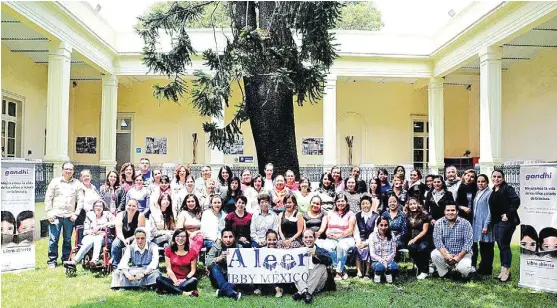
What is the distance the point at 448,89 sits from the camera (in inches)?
736

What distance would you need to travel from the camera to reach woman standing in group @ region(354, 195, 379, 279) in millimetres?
6680

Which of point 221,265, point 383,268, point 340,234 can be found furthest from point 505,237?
point 221,265

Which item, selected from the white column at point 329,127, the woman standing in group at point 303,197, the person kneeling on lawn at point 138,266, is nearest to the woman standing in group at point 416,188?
the woman standing in group at point 303,197

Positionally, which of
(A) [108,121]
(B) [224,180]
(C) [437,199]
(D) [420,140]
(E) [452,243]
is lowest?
(E) [452,243]

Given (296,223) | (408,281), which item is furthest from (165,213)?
(408,281)

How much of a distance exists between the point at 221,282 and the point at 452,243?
3.05 m

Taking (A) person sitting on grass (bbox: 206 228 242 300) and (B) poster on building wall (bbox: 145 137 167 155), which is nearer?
(A) person sitting on grass (bbox: 206 228 242 300)

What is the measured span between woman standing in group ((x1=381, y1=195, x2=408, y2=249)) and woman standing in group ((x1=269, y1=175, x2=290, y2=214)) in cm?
142

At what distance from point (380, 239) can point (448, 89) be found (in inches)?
535

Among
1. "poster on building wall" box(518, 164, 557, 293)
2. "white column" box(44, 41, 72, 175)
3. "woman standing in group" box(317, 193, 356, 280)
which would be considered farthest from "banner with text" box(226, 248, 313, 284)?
"white column" box(44, 41, 72, 175)

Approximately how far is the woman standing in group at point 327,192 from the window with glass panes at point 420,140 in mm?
11757

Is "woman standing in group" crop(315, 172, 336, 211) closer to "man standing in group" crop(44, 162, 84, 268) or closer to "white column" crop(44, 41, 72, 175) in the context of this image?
"man standing in group" crop(44, 162, 84, 268)

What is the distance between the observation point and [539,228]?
6.04m

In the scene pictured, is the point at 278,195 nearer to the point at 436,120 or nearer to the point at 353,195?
the point at 353,195
